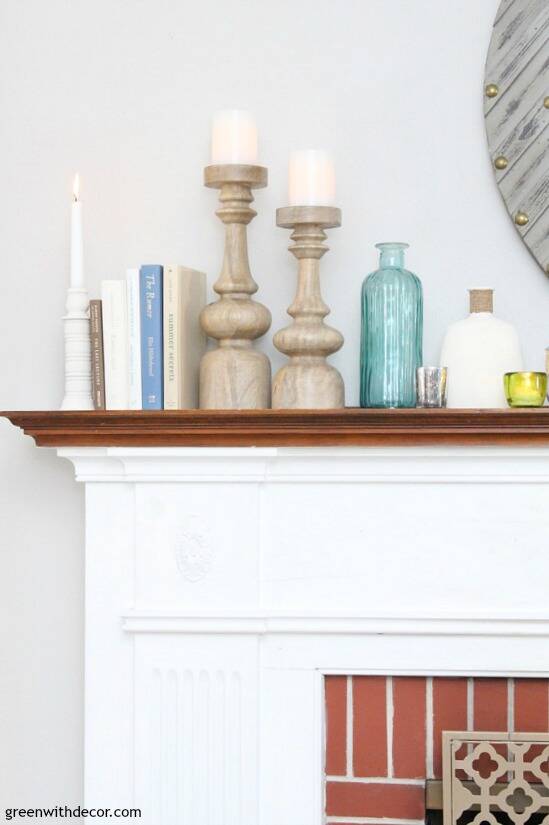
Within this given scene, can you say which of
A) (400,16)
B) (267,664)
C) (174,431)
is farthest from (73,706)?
(400,16)

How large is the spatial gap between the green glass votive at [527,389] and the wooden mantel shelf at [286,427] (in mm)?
28

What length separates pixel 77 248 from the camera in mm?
1768

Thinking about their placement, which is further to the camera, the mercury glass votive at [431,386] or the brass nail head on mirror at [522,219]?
the brass nail head on mirror at [522,219]

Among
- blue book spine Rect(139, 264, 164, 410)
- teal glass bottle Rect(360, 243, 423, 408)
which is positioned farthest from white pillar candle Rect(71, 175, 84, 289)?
teal glass bottle Rect(360, 243, 423, 408)

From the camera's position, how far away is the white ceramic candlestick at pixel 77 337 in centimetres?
177

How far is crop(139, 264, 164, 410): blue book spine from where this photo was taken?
5.67 feet

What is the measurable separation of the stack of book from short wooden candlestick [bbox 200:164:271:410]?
0.14 ft

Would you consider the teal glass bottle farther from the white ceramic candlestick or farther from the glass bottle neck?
the white ceramic candlestick

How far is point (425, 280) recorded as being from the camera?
1.83 meters

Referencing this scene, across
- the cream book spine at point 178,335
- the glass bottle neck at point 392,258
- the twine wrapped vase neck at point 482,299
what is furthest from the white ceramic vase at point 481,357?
the cream book spine at point 178,335

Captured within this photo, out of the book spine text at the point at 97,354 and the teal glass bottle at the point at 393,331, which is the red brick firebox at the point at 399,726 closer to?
the teal glass bottle at the point at 393,331

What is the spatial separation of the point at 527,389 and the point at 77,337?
2.34ft

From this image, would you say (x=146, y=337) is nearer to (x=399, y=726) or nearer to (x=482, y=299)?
(x=482, y=299)

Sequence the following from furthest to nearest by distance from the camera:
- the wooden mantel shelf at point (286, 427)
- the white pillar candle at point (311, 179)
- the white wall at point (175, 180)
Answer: the white wall at point (175, 180) → the white pillar candle at point (311, 179) → the wooden mantel shelf at point (286, 427)
